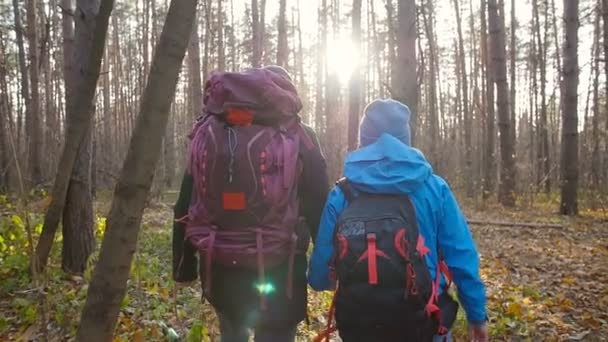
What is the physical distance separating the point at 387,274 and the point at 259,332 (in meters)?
0.73

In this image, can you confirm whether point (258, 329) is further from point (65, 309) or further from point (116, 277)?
point (65, 309)

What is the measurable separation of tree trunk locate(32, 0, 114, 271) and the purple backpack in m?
0.51

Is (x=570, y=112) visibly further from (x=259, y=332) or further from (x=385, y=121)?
(x=259, y=332)

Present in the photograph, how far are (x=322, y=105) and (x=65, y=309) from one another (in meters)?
30.9

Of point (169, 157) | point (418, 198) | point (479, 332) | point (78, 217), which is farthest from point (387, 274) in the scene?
point (169, 157)

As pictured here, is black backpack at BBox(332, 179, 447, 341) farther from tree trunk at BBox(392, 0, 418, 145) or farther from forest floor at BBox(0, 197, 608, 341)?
tree trunk at BBox(392, 0, 418, 145)

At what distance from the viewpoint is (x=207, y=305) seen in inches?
187

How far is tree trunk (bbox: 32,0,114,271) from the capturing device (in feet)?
6.36

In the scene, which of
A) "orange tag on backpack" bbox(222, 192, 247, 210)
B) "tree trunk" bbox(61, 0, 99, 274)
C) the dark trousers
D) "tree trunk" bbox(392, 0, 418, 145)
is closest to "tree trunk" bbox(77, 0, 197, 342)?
"orange tag on backpack" bbox(222, 192, 247, 210)

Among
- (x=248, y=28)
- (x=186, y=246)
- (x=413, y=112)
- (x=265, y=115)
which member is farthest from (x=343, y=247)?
(x=248, y=28)

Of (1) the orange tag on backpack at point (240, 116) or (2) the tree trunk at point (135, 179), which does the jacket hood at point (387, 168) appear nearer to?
(1) the orange tag on backpack at point (240, 116)

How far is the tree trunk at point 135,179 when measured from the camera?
161 cm

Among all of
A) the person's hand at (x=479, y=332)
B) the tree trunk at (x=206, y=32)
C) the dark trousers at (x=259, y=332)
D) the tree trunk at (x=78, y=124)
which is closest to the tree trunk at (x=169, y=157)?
the tree trunk at (x=206, y=32)

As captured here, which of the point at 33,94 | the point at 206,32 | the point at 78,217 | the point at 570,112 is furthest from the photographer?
the point at 206,32
